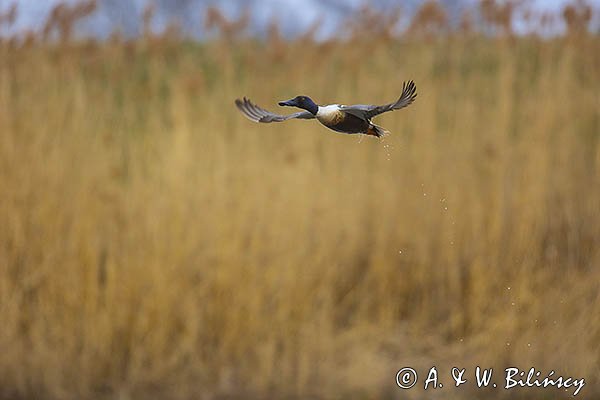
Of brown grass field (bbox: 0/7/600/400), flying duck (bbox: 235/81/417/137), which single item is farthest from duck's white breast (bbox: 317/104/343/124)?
brown grass field (bbox: 0/7/600/400)

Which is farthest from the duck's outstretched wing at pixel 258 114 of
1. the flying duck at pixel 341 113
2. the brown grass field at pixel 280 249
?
the brown grass field at pixel 280 249

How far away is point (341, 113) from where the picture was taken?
23cm

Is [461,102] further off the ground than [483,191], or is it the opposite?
[461,102]

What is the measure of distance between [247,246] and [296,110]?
5.70ft

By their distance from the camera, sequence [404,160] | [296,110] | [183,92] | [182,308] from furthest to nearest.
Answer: [182,308]
[404,160]
[183,92]
[296,110]

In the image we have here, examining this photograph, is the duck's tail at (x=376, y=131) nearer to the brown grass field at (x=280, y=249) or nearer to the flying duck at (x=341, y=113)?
the flying duck at (x=341, y=113)

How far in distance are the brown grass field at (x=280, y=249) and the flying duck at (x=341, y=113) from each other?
159 centimetres

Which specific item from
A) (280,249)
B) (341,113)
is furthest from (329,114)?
(280,249)

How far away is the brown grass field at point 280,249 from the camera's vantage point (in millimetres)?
1923

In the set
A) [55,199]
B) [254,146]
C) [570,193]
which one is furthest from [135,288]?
[570,193]

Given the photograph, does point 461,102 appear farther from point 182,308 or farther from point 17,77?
point 17,77

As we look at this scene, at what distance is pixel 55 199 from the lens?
1.93 meters

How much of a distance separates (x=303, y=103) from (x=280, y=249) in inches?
66.8

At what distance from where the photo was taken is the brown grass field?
1923mm
